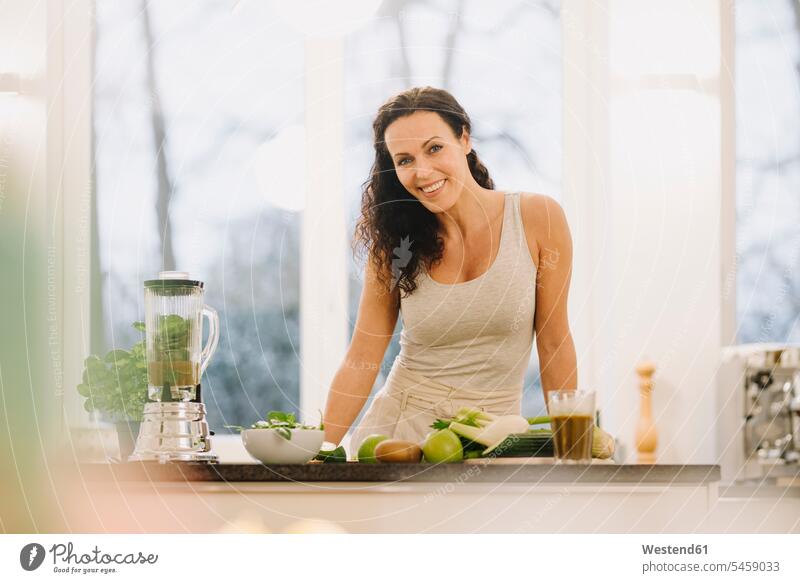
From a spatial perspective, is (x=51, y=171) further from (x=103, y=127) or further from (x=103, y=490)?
(x=103, y=490)

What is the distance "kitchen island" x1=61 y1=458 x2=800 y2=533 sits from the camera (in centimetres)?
84

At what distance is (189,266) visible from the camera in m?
1.78

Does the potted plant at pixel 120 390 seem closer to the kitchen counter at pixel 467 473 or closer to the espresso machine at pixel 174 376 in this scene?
the espresso machine at pixel 174 376

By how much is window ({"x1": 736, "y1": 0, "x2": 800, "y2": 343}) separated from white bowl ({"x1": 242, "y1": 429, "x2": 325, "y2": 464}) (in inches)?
44.3

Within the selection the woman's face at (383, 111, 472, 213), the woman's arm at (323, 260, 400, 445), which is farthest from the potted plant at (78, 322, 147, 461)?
the woman's face at (383, 111, 472, 213)

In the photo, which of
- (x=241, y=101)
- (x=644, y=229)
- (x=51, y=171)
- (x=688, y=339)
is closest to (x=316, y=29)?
(x=241, y=101)

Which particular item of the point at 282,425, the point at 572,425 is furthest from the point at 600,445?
the point at 282,425

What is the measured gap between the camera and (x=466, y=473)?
0.84m

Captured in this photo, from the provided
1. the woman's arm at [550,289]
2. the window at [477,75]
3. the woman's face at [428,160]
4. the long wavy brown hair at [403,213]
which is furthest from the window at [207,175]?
the woman's arm at [550,289]

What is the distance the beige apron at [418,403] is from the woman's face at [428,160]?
241mm

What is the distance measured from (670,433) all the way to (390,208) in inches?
27.9

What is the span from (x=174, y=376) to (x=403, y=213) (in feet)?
1.85

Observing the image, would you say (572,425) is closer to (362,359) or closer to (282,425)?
(282,425)

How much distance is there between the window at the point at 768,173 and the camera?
5.80 ft
